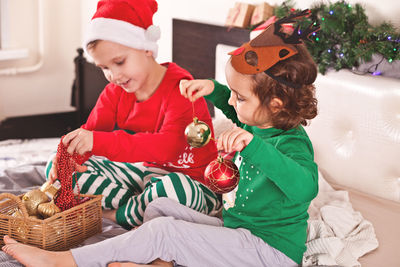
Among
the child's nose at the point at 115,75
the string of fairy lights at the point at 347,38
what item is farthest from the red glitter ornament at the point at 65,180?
the string of fairy lights at the point at 347,38

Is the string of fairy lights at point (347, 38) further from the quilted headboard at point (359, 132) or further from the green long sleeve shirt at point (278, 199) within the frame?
the green long sleeve shirt at point (278, 199)

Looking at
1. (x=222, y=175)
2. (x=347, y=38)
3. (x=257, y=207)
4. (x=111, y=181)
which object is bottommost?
(x=111, y=181)

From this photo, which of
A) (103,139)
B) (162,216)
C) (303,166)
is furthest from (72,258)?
(303,166)

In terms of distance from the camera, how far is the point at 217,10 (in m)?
2.46

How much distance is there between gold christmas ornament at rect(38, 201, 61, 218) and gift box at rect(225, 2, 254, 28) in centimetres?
121

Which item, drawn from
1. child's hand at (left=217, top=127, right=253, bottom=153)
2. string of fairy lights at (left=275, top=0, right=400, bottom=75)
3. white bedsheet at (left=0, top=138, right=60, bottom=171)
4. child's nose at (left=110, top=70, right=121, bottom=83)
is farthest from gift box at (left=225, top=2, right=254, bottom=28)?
child's hand at (left=217, top=127, right=253, bottom=153)

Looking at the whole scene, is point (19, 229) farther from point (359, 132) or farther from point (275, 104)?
point (359, 132)

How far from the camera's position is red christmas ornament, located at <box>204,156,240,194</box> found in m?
1.18

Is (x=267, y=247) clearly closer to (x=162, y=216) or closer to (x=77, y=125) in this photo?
(x=162, y=216)

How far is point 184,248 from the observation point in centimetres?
125

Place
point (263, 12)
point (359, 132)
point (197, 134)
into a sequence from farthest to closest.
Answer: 1. point (263, 12)
2. point (359, 132)
3. point (197, 134)

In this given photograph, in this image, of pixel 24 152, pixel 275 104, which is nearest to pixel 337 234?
pixel 275 104

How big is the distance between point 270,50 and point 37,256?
73cm

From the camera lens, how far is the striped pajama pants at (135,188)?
149 centimetres
